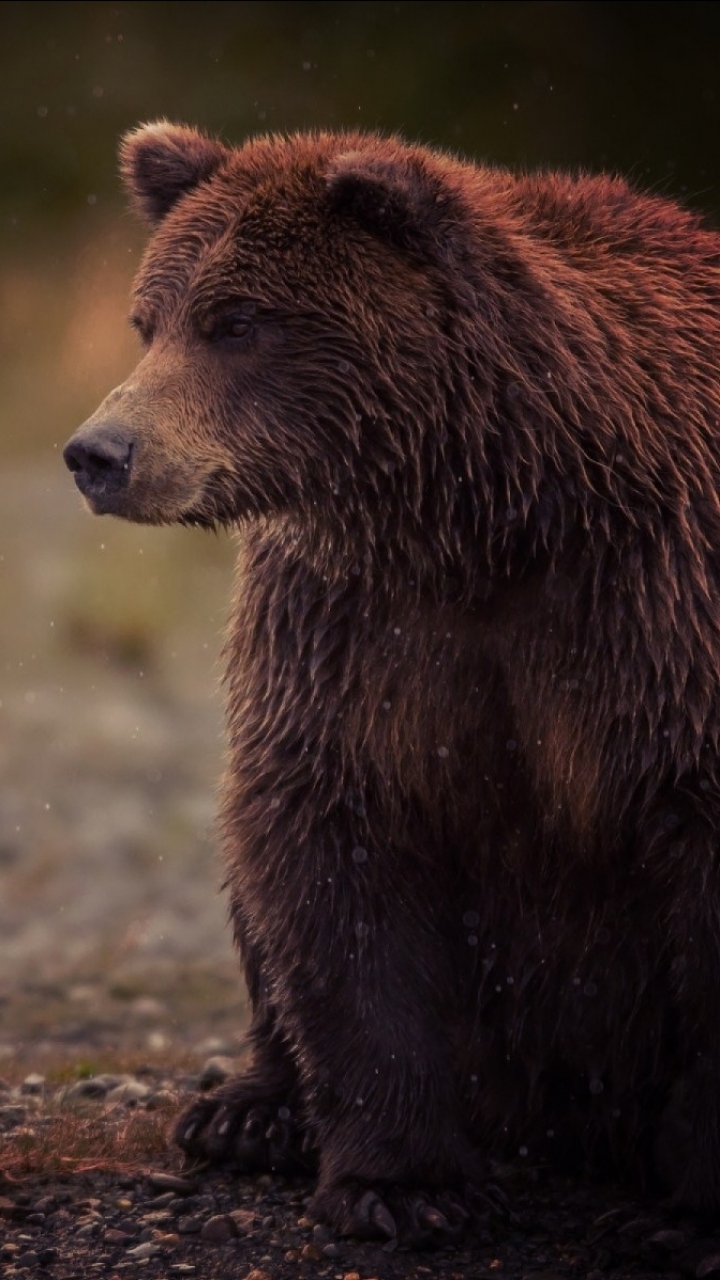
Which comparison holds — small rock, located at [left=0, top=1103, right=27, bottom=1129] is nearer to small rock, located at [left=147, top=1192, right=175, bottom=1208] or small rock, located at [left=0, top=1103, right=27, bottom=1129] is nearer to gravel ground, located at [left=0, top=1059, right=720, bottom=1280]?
gravel ground, located at [left=0, top=1059, right=720, bottom=1280]

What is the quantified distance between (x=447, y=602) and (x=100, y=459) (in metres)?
0.88

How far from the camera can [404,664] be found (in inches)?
183

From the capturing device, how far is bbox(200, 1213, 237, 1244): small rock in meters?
4.76

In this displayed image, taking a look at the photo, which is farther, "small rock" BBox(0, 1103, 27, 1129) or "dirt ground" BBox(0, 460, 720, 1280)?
"small rock" BBox(0, 1103, 27, 1129)

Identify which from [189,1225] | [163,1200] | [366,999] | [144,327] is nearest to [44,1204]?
[163,1200]

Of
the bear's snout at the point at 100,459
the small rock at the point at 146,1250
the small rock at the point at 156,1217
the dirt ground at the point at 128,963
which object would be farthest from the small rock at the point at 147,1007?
the bear's snout at the point at 100,459

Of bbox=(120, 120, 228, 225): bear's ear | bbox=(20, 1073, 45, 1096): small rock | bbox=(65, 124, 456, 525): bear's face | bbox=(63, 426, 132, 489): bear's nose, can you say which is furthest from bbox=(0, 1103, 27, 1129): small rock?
bbox=(120, 120, 228, 225): bear's ear

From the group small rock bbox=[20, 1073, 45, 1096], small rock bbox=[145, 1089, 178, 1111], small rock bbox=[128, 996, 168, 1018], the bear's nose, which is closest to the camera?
the bear's nose

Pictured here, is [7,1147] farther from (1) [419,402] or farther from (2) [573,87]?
(2) [573,87]

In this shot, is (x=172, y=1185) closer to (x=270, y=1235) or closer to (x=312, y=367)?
(x=270, y=1235)

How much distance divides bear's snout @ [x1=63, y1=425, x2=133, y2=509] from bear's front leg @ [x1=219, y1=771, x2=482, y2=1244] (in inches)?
35.0

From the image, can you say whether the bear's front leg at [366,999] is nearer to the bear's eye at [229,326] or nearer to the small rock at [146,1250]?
the small rock at [146,1250]

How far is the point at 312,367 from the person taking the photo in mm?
4531

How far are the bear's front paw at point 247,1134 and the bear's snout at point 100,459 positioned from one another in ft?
6.26
